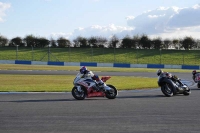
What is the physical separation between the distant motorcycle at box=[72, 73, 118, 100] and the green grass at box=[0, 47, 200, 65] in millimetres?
42053

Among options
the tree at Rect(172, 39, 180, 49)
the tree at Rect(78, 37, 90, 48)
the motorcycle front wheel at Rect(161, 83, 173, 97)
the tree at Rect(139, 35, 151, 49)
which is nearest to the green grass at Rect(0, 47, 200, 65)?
the tree at Rect(172, 39, 180, 49)

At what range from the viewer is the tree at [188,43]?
2950 inches

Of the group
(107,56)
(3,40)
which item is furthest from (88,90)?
(3,40)

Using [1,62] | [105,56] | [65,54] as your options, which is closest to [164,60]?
[105,56]

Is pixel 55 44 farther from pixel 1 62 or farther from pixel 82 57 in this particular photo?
pixel 1 62

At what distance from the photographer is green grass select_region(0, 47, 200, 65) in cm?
5862

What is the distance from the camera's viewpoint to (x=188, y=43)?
75.6 metres

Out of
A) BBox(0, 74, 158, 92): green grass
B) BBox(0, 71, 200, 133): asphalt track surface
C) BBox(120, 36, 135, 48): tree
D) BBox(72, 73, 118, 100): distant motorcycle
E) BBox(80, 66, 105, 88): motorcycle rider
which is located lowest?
BBox(0, 74, 158, 92): green grass

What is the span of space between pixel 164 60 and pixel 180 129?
5309 cm

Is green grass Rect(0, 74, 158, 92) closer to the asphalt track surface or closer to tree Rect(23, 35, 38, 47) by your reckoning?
the asphalt track surface

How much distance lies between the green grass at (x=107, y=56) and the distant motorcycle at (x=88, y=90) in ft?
138

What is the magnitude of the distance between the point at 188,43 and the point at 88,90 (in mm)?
64276

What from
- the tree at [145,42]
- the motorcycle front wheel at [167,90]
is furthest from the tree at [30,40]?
the motorcycle front wheel at [167,90]

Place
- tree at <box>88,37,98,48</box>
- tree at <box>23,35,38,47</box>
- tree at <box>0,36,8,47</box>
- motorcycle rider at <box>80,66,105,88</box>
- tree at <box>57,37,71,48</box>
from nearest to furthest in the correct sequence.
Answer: motorcycle rider at <box>80,66,105,88</box>
tree at <box>0,36,8,47</box>
tree at <box>57,37,71,48</box>
tree at <box>88,37,98,48</box>
tree at <box>23,35,38,47</box>
